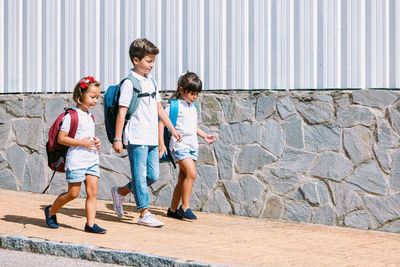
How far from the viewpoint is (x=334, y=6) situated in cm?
771

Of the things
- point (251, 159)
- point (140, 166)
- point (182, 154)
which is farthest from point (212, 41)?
point (140, 166)

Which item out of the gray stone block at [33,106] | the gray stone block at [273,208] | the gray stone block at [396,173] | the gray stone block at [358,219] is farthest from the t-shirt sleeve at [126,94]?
the gray stone block at [33,106]

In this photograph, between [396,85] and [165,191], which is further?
[165,191]

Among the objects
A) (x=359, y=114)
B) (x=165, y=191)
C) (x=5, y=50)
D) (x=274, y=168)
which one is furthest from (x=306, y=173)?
(x=5, y=50)

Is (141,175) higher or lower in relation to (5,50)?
lower

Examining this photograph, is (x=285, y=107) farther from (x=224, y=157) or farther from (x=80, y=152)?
(x=80, y=152)

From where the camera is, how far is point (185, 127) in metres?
7.29

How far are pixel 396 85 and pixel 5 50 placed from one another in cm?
577

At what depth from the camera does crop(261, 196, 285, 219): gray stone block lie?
7.77 m

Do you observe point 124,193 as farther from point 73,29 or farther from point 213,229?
point 73,29

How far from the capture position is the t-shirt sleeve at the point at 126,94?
6.57m

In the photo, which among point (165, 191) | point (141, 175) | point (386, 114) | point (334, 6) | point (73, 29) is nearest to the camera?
point (141, 175)

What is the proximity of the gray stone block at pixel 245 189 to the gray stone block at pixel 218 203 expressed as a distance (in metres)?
0.10

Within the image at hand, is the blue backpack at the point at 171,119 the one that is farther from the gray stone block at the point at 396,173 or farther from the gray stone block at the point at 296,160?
the gray stone block at the point at 396,173
